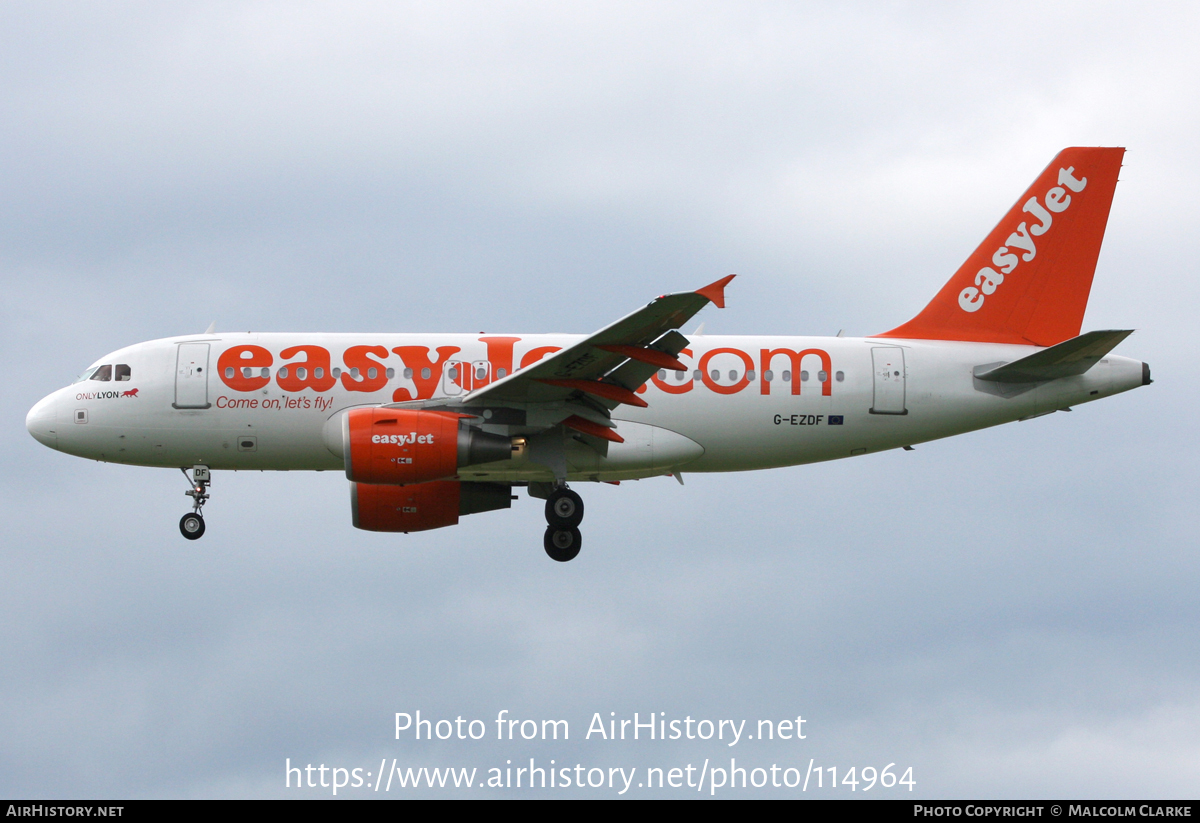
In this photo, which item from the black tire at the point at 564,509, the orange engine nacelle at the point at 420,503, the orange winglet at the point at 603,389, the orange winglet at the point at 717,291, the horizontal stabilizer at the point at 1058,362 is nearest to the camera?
the orange winglet at the point at 717,291

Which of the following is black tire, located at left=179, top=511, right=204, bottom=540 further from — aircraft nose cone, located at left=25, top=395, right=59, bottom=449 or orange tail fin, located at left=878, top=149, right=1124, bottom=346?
orange tail fin, located at left=878, top=149, right=1124, bottom=346

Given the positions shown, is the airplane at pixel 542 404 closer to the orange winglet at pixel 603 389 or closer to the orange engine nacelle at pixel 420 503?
the orange engine nacelle at pixel 420 503

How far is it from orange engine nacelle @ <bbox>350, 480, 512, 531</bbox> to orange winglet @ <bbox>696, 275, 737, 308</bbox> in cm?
964

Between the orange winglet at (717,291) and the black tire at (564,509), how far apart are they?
7243 mm

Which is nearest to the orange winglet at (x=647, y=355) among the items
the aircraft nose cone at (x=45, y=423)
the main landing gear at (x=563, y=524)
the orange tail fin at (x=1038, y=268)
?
the main landing gear at (x=563, y=524)

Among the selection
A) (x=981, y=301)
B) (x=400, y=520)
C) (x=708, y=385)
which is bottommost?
(x=400, y=520)

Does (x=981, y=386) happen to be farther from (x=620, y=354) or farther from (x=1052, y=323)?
(x=620, y=354)

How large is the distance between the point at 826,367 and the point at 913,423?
7.64 ft

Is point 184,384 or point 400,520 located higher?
point 184,384

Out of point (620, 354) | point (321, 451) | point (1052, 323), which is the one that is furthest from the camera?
point (1052, 323)

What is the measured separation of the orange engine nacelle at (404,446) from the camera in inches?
1096

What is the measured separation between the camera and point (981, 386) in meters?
31.3

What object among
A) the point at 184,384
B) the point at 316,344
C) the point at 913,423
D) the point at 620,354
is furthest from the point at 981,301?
the point at 184,384

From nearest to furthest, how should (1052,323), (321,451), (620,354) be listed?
1. (620,354)
2. (321,451)
3. (1052,323)
